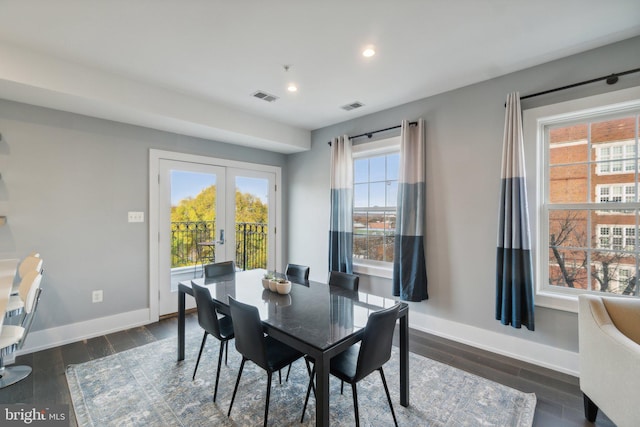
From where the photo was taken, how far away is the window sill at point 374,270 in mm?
3562

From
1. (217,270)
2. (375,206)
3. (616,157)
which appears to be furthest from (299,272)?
(616,157)

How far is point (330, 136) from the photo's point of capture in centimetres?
428

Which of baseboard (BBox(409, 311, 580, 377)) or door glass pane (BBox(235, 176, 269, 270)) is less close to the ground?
door glass pane (BBox(235, 176, 269, 270))

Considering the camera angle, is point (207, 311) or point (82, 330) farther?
point (82, 330)

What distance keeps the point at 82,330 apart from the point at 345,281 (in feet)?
9.33

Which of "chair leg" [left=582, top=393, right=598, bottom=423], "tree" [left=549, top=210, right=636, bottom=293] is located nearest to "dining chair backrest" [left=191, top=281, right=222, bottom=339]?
"chair leg" [left=582, top=393, right=598, bottom=423]

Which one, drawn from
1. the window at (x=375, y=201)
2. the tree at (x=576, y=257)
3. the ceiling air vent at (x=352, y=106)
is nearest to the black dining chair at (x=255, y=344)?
the window at (x=375, y=201)

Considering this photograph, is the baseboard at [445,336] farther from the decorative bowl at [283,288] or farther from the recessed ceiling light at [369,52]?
the recessed ceiling light at [369,52]

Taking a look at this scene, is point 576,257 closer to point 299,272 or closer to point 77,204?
point 299,272

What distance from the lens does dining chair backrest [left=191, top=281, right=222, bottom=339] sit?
2033mm

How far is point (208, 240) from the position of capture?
402 centimetres

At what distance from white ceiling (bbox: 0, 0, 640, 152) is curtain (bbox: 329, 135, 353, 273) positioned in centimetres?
95

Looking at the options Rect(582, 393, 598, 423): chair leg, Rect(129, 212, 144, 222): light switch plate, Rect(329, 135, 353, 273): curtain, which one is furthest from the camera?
Rect(329, 135, 353, 273): curtain

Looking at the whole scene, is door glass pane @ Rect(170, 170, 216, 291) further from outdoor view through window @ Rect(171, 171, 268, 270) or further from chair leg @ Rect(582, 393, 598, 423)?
chair leg @ Rect(582, 393, 598, 423)
